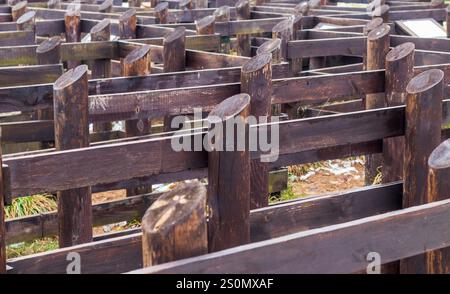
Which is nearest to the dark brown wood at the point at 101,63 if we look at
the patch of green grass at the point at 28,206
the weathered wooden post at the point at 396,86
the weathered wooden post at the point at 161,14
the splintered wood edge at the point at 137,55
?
the patch of green grass at the point at 28,206

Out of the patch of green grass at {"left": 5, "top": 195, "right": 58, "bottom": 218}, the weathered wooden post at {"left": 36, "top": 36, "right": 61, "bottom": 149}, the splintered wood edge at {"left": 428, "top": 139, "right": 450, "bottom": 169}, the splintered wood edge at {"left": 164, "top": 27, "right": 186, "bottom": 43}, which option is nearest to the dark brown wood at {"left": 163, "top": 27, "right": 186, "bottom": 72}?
the splintered wood edge at {"left": 164, "top": 27, "right": 186, "bottom": 43}

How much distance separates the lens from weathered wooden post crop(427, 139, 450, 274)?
3502 mm

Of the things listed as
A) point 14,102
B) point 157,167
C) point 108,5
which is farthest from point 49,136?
point 108,5

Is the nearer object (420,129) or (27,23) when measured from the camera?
(420,129)

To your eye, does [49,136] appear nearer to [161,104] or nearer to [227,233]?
[161,104]

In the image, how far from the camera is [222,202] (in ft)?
12.6

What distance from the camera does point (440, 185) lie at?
3.52 metres

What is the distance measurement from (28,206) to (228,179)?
410cm

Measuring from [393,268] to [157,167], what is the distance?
3.99ft

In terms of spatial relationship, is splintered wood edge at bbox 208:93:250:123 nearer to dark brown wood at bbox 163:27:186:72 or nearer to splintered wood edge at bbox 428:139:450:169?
splintered wood edge at bbox 428:139:450:169

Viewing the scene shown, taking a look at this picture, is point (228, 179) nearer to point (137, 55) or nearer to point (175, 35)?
point (137, 55)

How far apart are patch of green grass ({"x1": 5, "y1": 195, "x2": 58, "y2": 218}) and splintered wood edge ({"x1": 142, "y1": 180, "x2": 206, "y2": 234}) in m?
4.91

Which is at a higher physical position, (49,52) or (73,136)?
(49,52)

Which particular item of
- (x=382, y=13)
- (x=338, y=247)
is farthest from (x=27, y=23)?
(x=338, y=247)
